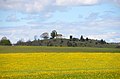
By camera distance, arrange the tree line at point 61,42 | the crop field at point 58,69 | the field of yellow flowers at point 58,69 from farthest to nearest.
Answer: the tree line at point 61,42, the crop field at point 58,69, the field of yellow flowers at point 58,69

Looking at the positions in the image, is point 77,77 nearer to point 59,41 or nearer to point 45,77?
point 45,77

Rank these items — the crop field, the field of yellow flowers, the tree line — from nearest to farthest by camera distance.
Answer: the field of yellow flowers
the crop field
the tree line

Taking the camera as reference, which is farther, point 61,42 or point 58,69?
point 61,42

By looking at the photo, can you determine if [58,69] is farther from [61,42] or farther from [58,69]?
[61,42]

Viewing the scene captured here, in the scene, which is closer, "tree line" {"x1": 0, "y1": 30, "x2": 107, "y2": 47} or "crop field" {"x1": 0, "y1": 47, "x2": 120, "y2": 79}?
"crop field" {"x1": 0, "y1": 47, "x2": 120, "y2": 79}

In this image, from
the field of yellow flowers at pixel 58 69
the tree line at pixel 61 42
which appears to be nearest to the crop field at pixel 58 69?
the field of yellow flowers at pixel 58 69

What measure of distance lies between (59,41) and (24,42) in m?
14.7

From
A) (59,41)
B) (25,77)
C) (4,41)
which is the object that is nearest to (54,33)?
(59,41)

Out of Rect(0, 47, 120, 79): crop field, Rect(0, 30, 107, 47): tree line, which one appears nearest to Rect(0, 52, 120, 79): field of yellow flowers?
Rect(0, 47, 120, 79): crop field

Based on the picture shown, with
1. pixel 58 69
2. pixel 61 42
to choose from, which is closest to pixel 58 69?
pixel 58 69

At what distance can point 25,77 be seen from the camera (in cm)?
2888

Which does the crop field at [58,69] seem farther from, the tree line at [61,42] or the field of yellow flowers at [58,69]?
the tree line at [61,42]

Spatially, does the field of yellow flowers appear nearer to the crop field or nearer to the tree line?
the crop field

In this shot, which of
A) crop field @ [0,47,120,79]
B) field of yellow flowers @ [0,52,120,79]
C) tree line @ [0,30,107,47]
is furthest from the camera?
tree line @ [0,30,107,47]
